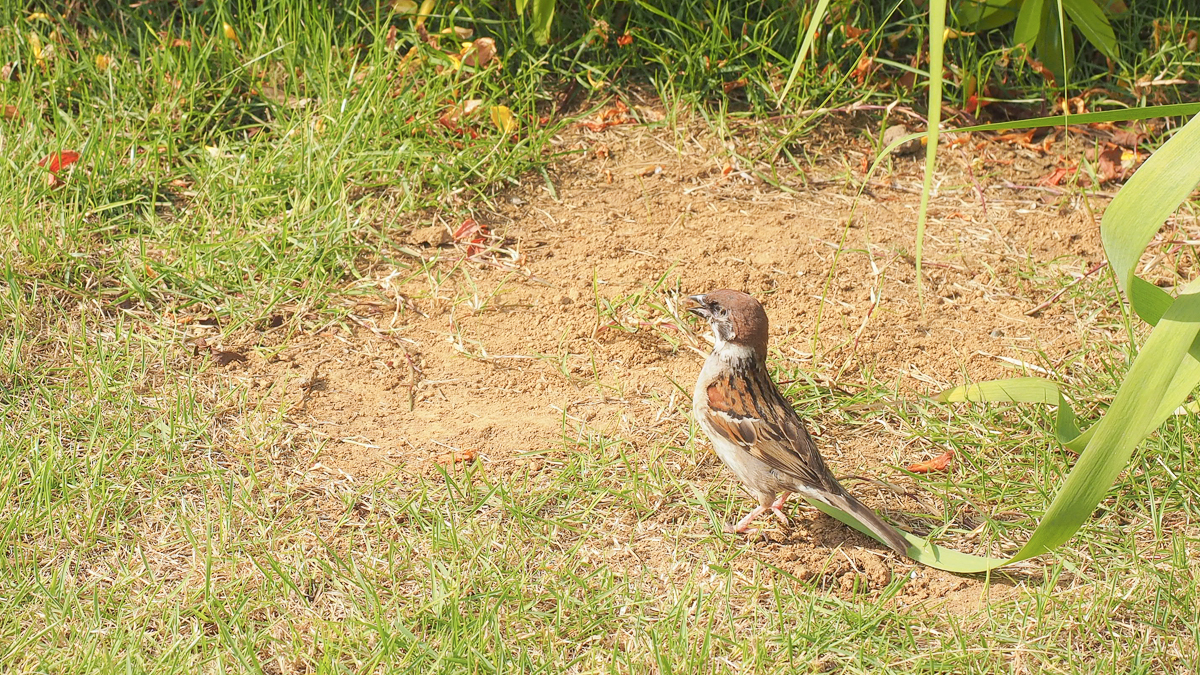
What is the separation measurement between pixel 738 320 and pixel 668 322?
719 mm

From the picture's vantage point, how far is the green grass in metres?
3.09

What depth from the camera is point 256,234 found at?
15.2 ft

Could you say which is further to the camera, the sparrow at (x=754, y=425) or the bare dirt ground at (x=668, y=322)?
the bare dirt ground at (x=668, y=322)

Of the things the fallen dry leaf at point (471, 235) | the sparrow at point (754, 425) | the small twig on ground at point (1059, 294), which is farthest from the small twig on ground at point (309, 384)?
the small twig on ground at point (1059, 294)

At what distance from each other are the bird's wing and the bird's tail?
49mm

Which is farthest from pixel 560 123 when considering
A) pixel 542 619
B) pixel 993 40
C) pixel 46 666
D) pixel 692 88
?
pixel 46 666

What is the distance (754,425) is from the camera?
11.6 ft

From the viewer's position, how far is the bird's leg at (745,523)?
11.5 feet

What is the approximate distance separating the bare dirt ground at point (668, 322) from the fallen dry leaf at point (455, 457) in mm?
17

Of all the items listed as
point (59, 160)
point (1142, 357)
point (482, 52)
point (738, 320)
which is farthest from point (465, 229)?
point (1142, 357)

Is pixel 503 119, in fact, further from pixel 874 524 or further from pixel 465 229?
pixel 874 524

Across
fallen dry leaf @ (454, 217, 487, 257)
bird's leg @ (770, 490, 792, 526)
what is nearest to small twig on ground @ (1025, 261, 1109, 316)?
bird's leg @ (770, 490, 792, 526)

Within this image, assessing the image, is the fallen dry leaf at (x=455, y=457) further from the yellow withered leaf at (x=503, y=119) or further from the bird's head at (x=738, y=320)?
the yellow withered leaf at (x=503, y=119)

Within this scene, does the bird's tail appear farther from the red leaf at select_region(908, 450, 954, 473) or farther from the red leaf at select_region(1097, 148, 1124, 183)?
the red leaf at select_region(1097, 148, 1124, 183)
